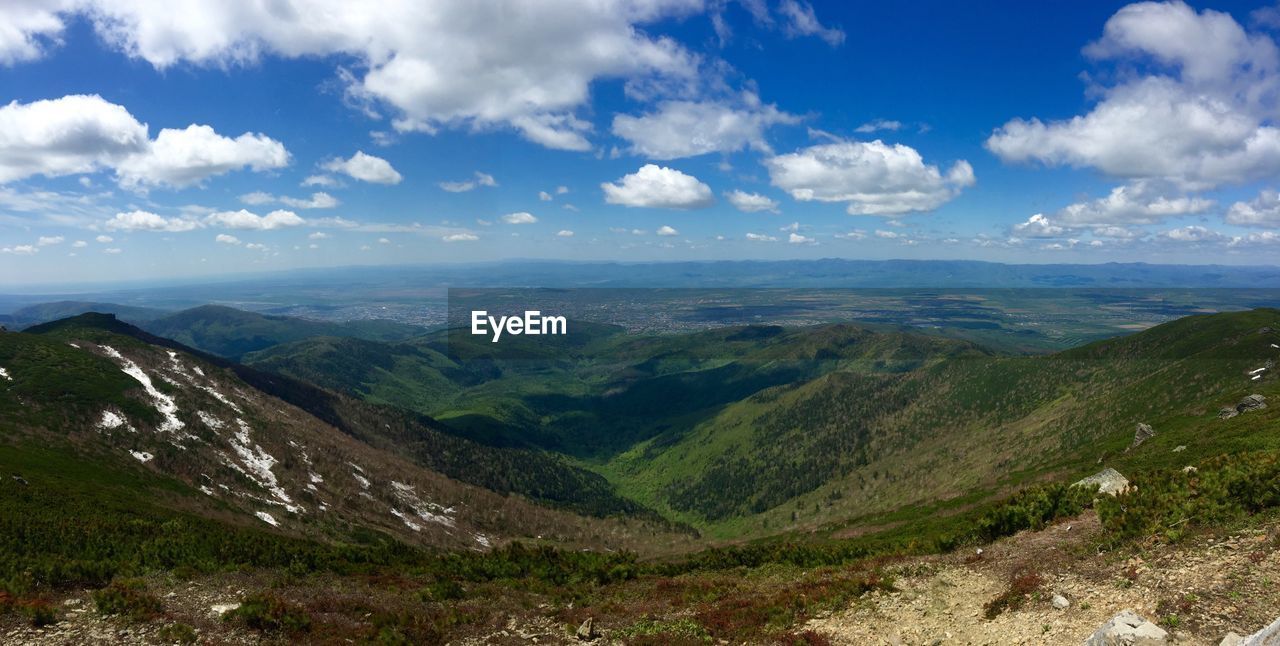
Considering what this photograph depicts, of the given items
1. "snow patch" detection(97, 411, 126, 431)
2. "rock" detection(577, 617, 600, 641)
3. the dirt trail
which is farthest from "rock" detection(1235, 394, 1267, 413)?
"snow patch" detection(97, 411, 126, 431)

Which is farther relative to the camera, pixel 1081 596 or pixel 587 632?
pixel 587 632

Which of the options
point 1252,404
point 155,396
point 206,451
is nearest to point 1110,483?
point 1252,404

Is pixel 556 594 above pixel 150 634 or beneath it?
beneath

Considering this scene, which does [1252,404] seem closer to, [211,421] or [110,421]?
[110,421]

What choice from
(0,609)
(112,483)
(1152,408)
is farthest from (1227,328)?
(112,483)

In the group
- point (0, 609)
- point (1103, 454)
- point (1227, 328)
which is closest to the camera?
point (0, 609)

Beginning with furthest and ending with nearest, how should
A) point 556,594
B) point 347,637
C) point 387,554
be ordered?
point 387,554 < point 556,594 < point 347,637

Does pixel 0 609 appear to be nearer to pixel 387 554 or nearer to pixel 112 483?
pixel 387 554
